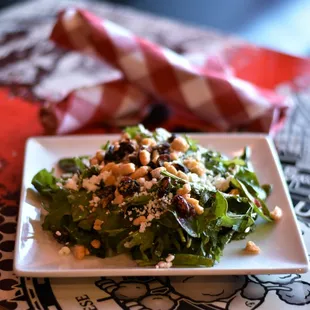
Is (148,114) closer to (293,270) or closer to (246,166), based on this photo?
(246,166)

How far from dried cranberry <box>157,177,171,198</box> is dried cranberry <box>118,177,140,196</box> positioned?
0.04 meters

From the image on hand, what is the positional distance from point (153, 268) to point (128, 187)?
16cm

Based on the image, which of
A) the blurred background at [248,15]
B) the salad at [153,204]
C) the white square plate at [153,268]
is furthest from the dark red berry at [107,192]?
the blurred background at [248,15]

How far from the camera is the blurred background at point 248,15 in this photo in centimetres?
262

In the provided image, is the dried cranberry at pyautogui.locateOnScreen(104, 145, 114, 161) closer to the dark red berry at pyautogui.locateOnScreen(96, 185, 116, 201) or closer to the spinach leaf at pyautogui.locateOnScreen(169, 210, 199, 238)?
the dark red berry at pyautogui.locateOnScreen(96, 185, 116, 201)

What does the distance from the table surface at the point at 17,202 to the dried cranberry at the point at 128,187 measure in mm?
155

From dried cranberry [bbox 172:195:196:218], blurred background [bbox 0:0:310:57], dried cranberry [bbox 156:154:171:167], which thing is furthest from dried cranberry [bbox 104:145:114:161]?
blurred background [bbox 0:0:310:57]

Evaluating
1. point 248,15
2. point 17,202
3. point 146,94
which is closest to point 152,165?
point 17,202

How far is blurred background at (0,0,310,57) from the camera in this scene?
103 inches

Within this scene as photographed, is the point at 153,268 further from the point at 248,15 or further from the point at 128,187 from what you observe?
the point at 248,15

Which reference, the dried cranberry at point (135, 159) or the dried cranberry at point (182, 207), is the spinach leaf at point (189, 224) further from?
the dried cranberry at point (135, 159)

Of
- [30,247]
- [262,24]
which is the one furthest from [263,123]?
[262,24]

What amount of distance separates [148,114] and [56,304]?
0.71 metres

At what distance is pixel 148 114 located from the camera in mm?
1571
